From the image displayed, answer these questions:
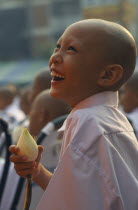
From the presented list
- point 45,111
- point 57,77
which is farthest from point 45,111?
point 57,77

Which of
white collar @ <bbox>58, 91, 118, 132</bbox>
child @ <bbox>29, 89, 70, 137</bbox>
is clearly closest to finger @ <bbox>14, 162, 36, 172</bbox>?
white collar @ <bbox>58, 91, 118, 132</bbox>

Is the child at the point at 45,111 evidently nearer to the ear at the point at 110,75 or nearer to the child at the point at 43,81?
the child at the point at 43,81

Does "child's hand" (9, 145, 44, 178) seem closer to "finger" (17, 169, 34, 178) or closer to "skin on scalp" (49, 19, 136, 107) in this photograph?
"finger" (17, 169, 34, 178)

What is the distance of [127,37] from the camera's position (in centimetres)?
163

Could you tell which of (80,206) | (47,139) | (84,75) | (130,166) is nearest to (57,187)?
(80,206)

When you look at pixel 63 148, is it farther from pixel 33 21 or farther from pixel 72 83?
pixel 33 21

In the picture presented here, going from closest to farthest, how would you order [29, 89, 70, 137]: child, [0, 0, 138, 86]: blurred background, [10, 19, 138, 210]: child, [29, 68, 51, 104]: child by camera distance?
[10, 19, 138, 210]: child → [29, 89, 70, 137]: child → [29, 68, 51, 104]: child → [0, 0, 138, 86]: blurred background

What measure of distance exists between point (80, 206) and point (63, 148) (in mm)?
180

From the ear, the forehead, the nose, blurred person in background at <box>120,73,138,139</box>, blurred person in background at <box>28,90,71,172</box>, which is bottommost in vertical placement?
blurred person in background at <box>120,73,138,139</box>

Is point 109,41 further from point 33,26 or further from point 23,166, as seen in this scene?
point 33,26

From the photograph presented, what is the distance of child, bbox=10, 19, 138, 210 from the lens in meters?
1.48

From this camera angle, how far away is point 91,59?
A: 1.59 metres

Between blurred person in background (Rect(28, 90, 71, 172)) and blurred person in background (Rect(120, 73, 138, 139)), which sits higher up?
blurred person in background (Rect(28, 90, 71, 172))

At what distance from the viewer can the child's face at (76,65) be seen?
1591mm
